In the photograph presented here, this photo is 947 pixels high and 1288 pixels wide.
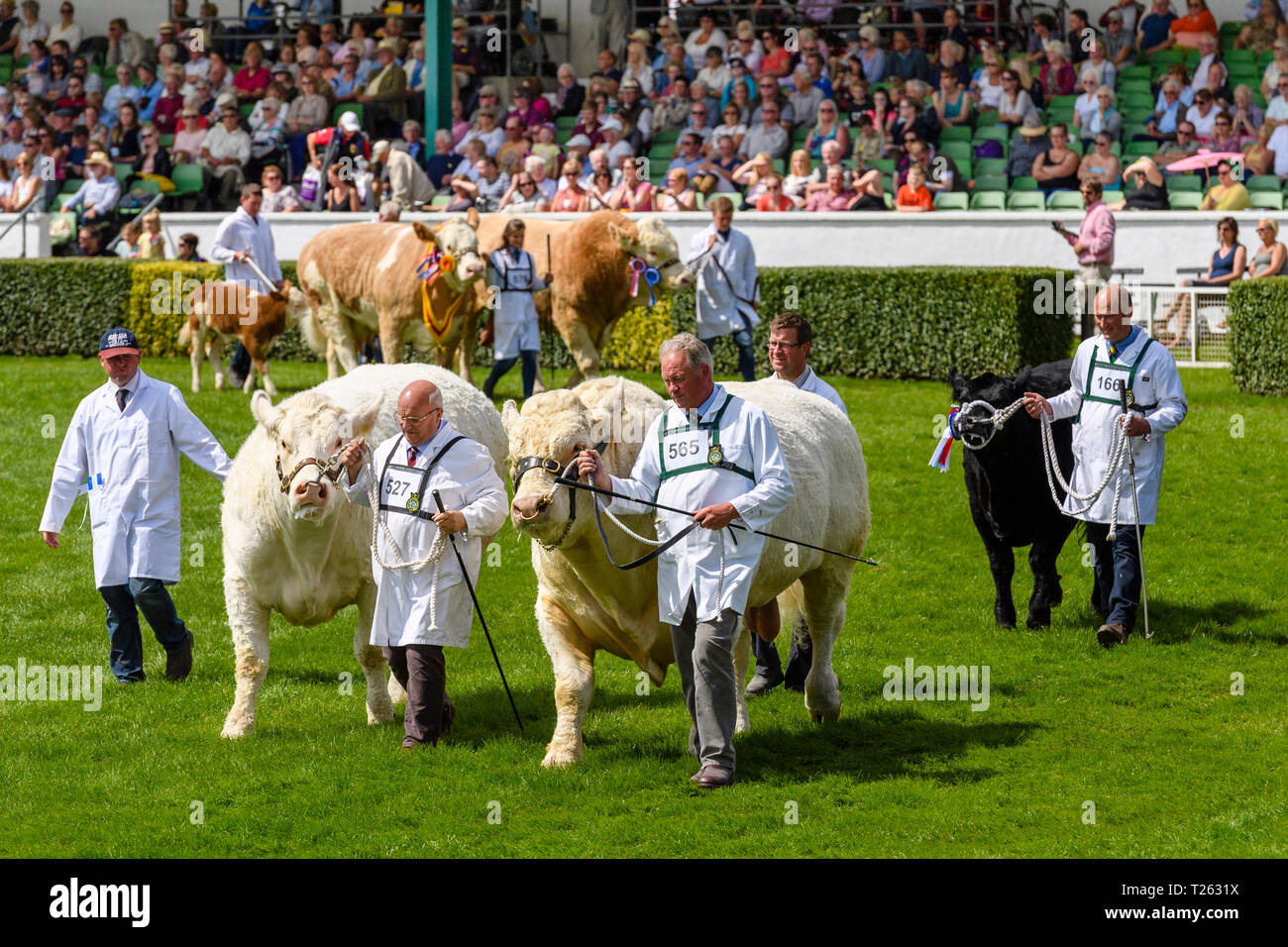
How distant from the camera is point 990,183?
2394 cm

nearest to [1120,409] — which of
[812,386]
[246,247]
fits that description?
[812,386]

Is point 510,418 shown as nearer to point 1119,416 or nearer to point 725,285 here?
point 1119,416

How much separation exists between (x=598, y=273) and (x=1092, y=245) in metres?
5.84

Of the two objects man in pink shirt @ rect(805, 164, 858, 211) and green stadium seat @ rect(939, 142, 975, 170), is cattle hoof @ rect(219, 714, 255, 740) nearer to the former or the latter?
man in pink shirt @ rect(805, 164, 858, 211)

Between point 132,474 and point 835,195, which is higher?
point 835,195

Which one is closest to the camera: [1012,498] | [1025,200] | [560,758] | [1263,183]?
[560,758]

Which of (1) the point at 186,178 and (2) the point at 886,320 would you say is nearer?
(2) the point at 886,320

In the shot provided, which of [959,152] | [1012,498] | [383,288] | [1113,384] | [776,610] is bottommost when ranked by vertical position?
[776,610]

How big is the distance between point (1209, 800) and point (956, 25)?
1999 centimetres

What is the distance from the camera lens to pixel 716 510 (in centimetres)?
762

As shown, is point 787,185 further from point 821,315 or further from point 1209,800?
point 1209,800

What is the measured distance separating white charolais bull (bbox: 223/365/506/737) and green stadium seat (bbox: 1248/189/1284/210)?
15.6 metres

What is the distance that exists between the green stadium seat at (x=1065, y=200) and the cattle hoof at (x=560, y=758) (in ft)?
52.7

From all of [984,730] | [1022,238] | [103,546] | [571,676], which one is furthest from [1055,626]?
[1022,238]
